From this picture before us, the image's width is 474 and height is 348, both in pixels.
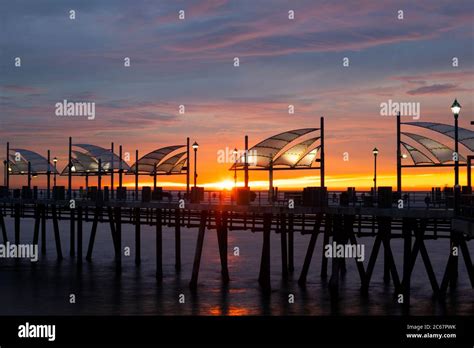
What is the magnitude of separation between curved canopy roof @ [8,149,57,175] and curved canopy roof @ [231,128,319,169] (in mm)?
31896

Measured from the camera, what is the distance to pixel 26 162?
6750 centimetres

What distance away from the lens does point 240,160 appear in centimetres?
4091

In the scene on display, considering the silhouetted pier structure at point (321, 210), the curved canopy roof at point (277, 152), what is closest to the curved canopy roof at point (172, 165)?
the silhouetted pier structure at point (321, 210)

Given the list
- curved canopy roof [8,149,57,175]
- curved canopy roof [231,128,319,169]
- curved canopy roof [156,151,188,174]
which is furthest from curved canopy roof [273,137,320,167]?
curved canopy roof [8,149,57,175]

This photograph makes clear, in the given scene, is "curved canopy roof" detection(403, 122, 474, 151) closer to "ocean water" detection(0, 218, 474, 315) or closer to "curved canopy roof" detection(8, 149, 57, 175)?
"ocean water" detection(0, 218, 474, 315)

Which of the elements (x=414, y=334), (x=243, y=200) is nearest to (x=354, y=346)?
(x=414, y=334)

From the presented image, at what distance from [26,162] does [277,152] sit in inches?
1353

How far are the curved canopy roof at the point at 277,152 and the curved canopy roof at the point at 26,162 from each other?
3190cm

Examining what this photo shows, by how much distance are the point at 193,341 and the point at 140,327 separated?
3298 mm

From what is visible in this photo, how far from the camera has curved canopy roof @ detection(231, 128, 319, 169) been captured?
40.5 meters

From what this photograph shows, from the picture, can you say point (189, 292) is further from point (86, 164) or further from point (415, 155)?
point (86, 164)

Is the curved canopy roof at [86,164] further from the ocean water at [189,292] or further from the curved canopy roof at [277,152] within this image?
the curved canopy roof at [277,152]

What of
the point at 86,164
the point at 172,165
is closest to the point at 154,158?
the point at 172,165

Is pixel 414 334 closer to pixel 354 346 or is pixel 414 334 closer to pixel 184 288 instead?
pixel 354 346
